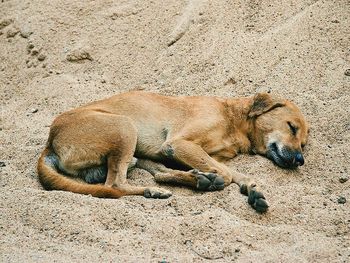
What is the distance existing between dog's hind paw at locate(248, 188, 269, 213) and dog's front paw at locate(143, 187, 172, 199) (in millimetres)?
770

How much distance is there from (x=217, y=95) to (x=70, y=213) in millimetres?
2974

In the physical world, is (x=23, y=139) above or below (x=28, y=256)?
below

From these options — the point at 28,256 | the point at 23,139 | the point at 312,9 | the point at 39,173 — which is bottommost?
the point at 23,139

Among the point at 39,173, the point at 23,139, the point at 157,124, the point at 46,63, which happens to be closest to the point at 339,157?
the point at 157,124

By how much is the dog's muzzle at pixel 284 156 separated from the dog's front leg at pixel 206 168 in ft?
1.71

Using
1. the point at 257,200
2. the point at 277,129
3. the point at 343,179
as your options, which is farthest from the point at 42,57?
the point at 343,179

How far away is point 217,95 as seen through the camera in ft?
23.3

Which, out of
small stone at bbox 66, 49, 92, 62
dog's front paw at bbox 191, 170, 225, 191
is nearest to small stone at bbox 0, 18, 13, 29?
small stone at bbox 66, 49, 92, 62

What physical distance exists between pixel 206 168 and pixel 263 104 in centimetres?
116

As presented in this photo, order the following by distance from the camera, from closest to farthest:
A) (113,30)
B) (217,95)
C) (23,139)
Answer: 1. (23,139)
2. (217,95)
3. (113,30)

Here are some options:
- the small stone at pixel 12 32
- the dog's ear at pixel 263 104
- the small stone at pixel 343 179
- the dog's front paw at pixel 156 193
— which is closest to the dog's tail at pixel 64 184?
the dog's front paw at pixel 156 193

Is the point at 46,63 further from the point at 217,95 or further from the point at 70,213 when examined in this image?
the point at 70,213

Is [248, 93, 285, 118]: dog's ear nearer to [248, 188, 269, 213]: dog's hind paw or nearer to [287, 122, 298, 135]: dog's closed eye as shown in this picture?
[287, 122, 298, 135]: dog's closed eye

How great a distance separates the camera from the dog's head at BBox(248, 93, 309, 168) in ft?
19.5
